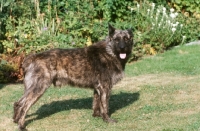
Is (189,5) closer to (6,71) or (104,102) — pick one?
(6,71)

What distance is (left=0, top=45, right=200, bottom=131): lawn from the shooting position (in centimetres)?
824

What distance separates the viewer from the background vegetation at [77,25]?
12633 mm

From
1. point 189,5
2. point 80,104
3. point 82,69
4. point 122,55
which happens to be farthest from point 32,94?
point 189,5

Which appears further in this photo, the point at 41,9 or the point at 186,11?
the point at 186,11

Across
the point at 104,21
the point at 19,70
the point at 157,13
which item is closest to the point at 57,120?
the point at 19,70

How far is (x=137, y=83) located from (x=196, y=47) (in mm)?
3787

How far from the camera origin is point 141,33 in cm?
1407

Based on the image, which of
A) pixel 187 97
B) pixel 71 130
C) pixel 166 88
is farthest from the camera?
pixel 166 88

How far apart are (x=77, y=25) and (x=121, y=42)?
5183 mm

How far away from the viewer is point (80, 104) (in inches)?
384

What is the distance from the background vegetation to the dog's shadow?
2437 mm

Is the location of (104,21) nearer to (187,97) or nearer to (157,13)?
(157,13)

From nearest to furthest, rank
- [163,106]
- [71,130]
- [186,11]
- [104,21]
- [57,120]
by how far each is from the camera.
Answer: [71,130] → [57,120] → [163,106] → [104,21] → [186,11]

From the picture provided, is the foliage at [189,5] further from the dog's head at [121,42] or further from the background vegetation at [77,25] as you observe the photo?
the dog's head at [121,42]
